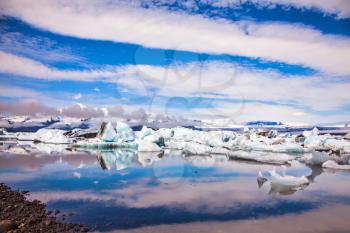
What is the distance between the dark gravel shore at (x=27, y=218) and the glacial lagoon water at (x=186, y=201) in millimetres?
327

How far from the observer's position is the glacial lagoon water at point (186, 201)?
20.4 ft

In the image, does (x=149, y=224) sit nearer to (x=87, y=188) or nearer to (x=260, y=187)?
(x=87, y=188)

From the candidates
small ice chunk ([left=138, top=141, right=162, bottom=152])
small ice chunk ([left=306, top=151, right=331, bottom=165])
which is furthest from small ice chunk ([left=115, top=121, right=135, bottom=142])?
small ice chunk ([left=306, top=151, right=331, bottom=165])

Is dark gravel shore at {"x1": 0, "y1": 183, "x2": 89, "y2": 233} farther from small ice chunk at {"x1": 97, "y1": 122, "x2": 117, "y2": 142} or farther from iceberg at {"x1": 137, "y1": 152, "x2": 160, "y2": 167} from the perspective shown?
small ice chunk at {"x1": 97, "y1": 122, "x2": 117, "y2": 142}

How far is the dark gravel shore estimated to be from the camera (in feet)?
18.1

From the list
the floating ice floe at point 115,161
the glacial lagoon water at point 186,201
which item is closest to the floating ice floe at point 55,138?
the floating ice floe at point 115,161

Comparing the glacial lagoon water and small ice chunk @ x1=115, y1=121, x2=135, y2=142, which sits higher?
small ice chunk @ x1=115, y1=121, x2=135, y2=142

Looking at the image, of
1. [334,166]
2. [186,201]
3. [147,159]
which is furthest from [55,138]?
[186,201]

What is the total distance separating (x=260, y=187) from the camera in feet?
33.1

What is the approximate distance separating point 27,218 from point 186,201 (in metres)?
3.64

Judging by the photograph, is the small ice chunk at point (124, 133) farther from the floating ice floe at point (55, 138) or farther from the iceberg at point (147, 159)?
the iceberg at point (147, 159)

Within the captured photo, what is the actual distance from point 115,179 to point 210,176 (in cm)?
359

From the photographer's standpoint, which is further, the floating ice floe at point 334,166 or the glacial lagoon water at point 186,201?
the floating ice floe at point 334,166

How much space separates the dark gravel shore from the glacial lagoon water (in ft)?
1.07
